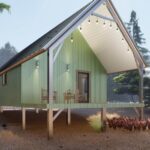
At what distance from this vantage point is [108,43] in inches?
786

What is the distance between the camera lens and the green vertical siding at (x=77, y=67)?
2008 centimetres

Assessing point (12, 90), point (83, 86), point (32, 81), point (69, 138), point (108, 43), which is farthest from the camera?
point (83, 86)

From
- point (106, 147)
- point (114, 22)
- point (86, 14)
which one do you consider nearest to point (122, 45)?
point (114, 22)

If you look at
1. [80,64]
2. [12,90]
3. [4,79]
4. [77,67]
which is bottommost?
[12,90]

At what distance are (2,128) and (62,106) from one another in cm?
422

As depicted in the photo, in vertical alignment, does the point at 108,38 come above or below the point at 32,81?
above

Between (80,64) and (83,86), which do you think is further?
(83,86)

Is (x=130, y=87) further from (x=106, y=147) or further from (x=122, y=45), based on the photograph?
(x=106, y=147)

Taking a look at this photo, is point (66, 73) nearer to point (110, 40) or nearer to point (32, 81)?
point (32, 81)

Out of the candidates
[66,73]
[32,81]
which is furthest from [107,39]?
[32,81]

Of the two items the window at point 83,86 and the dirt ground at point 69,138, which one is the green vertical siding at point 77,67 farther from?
the dirt ground at point 69,138

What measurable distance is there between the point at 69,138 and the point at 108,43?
7.56m

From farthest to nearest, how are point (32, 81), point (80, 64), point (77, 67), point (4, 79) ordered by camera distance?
point (4, 79)
point (80, 64)
point (77, 67)
point (32, 81)

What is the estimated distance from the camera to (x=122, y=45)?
64.3ft
